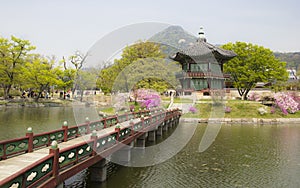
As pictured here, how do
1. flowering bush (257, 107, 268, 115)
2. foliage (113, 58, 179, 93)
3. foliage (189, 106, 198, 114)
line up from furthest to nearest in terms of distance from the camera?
1. foliage (113, 58, 179, 93)
2. foliage (189, 106, 198, 114)
3. flowering bush (257, 107, 268, 115)

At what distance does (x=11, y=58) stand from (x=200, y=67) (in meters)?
33.2

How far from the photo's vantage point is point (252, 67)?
48.4m

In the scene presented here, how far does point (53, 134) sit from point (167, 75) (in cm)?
3465

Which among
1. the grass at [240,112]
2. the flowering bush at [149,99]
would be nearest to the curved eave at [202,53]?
the grass at [240,112]

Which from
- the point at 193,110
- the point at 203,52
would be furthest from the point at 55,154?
the point at 203,52

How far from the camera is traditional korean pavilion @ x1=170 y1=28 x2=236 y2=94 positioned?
44219 millimetres

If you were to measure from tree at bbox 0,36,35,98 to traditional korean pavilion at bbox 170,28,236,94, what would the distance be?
27.1 m

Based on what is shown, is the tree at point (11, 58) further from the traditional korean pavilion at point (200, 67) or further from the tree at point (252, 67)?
the tree at point (252, 67)

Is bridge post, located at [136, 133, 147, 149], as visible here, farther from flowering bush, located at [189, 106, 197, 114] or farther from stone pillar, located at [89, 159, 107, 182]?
flowering bush, located at [189, 106, 197, 114]

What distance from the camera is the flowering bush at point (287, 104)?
37312 millimetres

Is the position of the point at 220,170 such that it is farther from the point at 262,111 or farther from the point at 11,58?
the point at 11,58

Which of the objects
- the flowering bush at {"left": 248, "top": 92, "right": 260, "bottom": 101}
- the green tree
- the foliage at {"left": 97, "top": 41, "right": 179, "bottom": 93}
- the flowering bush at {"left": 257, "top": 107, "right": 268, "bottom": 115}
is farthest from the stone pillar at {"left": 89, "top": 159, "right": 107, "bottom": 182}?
the green tree

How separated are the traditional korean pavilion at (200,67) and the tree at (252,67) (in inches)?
165

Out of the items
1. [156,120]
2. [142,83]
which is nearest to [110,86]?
[142,83]
